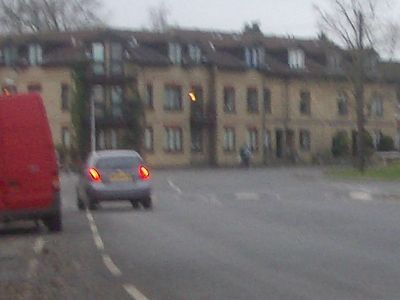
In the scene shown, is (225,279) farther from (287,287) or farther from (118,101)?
(118,101)

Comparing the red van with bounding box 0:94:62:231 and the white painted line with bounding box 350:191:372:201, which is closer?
the red van with bounding box 0:94:62:231

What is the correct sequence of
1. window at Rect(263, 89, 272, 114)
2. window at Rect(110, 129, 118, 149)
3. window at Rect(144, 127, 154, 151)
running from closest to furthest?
window at Rect(110, 129, 118, 149) → window at Rect(144, 127, 154, 151) → window at Rect(263, 89, 272, 114)

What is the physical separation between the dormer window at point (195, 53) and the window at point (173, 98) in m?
2.55

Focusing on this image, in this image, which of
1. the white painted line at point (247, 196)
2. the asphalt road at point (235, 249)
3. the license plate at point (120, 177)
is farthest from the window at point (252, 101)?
the license plate at point (120, 177)

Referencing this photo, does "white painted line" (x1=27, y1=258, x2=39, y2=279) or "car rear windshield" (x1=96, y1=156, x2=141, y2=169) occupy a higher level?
"car rear windshield" (x1=96, y1=156, x2=141, y2=169)

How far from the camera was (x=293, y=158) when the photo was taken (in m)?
99.1

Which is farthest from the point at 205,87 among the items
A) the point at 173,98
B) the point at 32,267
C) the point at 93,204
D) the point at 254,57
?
the point at 32,267

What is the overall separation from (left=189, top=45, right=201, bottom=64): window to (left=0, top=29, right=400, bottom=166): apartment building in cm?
7

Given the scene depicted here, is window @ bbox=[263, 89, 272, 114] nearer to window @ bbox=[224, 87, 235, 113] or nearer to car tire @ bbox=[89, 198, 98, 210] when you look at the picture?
window @ bbox=[224, 87, 235, 113]

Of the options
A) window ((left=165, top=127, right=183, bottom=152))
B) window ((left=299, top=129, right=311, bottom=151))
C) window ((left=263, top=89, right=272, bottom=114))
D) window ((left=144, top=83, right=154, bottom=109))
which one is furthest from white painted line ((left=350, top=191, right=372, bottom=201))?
window ((left=299, top=129, right=311, bottom=151))

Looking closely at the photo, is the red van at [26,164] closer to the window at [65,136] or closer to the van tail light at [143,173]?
the van tail light at [143,173]

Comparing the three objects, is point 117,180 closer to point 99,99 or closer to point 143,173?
point 143,173

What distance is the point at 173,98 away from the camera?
93500 millimetres

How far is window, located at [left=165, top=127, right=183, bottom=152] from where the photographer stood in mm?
92562
